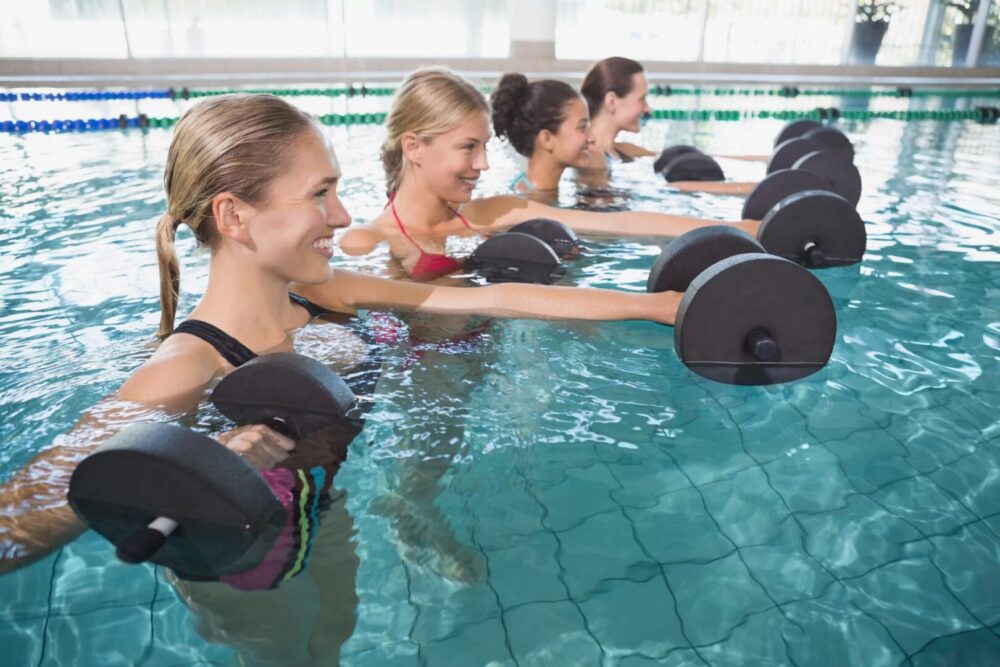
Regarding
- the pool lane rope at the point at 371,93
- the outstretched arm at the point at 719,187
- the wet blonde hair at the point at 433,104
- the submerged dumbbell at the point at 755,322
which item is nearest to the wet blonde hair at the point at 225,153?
the submerged dumbbell at the point at 755,322

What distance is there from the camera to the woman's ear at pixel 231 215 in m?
1.99

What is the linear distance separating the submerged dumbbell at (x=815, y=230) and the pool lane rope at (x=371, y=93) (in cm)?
834

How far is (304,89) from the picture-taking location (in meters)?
13.0

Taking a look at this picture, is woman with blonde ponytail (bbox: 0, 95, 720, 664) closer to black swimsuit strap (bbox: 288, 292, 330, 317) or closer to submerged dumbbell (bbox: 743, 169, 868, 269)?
black swimsuit strap (bbox: 288, 292, 330, 317)

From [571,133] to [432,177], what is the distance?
144 cm

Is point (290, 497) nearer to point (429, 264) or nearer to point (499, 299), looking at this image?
point (499, 299)

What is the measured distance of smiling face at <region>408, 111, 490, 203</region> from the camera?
3455 mm

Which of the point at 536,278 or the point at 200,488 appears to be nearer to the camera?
the point at 200,488

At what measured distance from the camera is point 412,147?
11.6ft

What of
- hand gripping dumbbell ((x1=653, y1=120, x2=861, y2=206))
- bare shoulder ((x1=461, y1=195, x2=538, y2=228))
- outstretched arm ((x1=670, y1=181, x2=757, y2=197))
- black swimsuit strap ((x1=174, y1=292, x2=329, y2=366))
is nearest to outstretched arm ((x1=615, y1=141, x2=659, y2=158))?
hand gripping dumbbell ((x1=653, y1=120, x2=861, y2=206))

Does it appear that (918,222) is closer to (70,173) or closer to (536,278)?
(536,278)

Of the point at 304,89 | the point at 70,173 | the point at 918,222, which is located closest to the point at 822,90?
the point at 304,89

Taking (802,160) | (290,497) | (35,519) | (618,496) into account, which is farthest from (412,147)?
(802,160)

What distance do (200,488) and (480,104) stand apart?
246 centimetres
